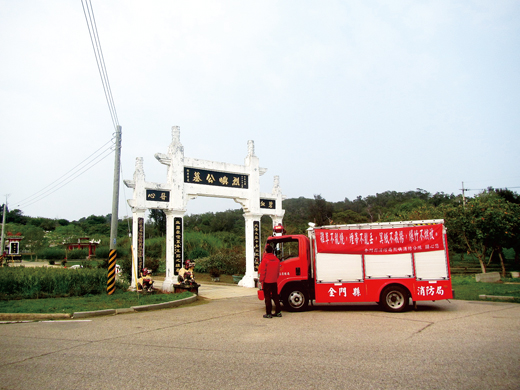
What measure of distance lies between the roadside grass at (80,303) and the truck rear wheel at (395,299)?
6.58 m

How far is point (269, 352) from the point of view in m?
6.05

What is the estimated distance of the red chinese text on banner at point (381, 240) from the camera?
10422 mm

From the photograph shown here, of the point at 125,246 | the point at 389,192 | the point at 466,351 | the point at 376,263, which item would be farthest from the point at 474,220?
the point at 389,192

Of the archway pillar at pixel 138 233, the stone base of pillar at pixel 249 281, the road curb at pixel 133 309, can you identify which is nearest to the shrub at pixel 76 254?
the stone base of pillar at pixel 249 281

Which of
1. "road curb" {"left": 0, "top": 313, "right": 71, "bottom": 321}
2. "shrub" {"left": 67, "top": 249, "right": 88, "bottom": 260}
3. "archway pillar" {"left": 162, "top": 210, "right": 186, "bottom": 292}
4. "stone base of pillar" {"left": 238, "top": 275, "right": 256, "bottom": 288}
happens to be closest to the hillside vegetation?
"shrub" {"left": 67, "top": 249, "right": 88, "bottom": 260}

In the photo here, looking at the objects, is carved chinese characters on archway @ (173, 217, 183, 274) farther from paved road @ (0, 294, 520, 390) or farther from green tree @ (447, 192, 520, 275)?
green tree @ (447, 192, 520, 275)

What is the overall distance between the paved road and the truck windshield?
1.85 meters

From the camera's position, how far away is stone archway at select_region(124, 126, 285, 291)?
17.1m

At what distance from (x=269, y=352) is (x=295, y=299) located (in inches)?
188

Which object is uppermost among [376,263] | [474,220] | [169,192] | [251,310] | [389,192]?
[389,192]

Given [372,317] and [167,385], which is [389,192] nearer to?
[372,317]

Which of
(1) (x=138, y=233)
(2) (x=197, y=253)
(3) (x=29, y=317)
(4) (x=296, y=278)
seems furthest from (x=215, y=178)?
(2) (x=197, y=253)

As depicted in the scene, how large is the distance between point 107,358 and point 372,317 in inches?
237

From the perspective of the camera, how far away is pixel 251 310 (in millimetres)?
11133
